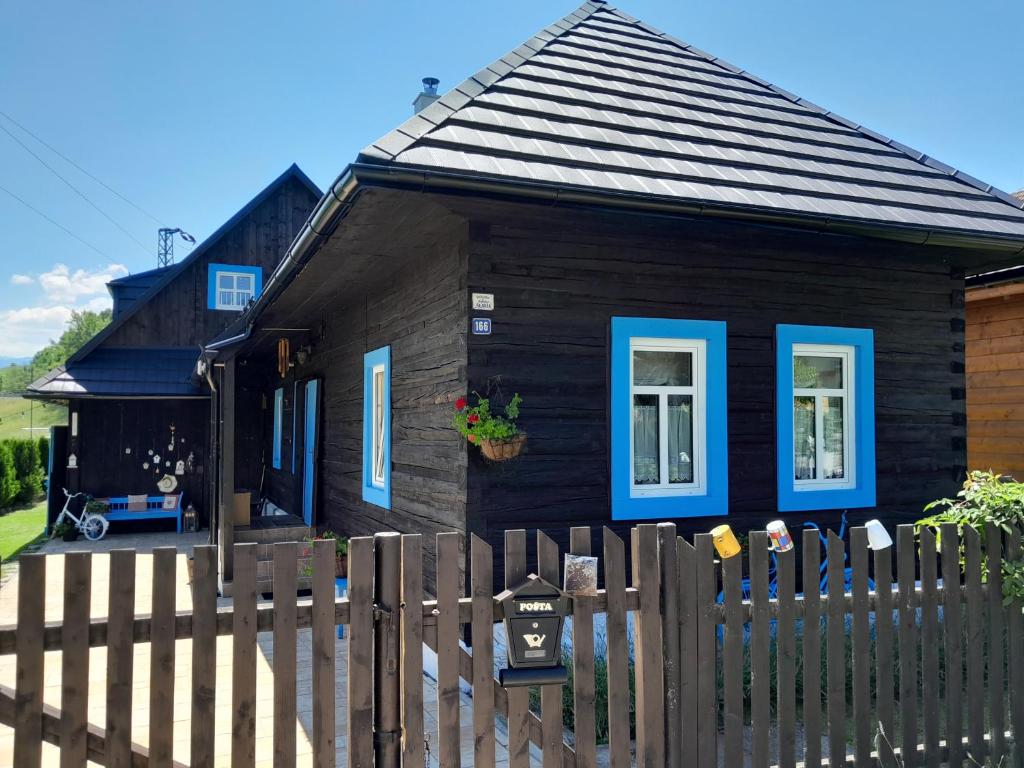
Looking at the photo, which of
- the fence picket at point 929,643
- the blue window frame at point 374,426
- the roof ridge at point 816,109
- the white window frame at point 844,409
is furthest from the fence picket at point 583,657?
the roof ridge at point 816,109

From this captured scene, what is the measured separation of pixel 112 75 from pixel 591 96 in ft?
85.5

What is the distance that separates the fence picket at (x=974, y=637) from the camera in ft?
11.7

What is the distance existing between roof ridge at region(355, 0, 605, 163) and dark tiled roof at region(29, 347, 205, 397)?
9604 millimetres

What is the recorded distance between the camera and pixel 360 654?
271cm

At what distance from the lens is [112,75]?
25.9m

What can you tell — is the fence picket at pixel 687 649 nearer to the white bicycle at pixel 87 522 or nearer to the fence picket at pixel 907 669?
the fence picket at pixel 907 669

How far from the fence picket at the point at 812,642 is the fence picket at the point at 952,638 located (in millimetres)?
742

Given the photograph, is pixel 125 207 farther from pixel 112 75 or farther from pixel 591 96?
pixel 591 96

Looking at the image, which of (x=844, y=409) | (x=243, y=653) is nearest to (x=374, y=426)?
(x=844, y=409)

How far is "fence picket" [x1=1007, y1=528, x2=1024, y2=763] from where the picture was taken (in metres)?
3.62

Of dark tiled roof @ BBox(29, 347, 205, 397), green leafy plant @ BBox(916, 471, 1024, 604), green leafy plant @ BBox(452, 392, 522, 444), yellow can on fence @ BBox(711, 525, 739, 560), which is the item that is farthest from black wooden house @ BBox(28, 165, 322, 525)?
green leafy plant @ BBox(916, 471, 1024, 604)

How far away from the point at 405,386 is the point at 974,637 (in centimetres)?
438

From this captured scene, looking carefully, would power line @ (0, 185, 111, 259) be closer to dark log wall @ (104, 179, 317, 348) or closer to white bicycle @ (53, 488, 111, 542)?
dark log wall @ (104, 179, 317, 348)

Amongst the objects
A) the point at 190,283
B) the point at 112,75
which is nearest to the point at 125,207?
the point at 112,75
